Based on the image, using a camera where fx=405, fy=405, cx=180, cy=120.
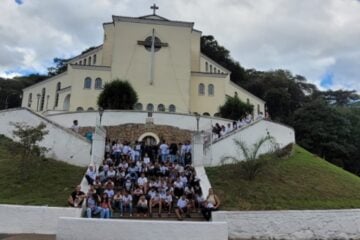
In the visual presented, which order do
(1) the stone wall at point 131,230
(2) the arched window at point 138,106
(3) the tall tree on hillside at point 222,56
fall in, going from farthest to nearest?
(3) the tall tree on hillside at point 222,56, (2) the arched window at point 138,106, (1) the stone wall at point 131,230

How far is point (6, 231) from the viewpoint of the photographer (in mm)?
12789

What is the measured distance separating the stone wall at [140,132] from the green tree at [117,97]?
4.42 metres

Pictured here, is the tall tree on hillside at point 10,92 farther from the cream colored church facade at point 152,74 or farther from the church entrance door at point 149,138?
the church entrance door at point 149,138

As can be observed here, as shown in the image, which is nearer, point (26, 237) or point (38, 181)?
point (26, 237)

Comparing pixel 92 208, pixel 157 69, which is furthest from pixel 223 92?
pixel 92 208

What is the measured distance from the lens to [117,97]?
29.9 m

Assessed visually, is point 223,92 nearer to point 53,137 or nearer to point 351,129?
point 351,129

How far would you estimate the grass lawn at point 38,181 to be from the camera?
14570 millimetres

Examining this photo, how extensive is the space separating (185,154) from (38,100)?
3142 centimetres

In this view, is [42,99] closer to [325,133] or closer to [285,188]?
[325,133]

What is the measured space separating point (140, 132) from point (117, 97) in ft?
18.8

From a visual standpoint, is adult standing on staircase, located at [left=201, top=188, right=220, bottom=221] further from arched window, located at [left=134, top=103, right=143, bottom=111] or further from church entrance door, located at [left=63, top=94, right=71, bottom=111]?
church entrance door, located at [left=63, top=94, right=71, bottom=111]

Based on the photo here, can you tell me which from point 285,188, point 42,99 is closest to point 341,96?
point 42,99

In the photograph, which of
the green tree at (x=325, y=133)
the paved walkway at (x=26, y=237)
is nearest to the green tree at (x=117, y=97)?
the paved walkway at (x=26, y=237)
